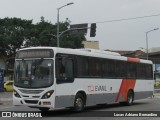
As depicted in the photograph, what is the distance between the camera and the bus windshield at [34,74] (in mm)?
17547

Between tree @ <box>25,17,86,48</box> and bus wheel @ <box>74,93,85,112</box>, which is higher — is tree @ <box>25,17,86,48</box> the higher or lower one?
the higher one

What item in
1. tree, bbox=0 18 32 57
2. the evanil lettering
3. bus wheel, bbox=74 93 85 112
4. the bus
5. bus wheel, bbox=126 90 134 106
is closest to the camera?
the bus

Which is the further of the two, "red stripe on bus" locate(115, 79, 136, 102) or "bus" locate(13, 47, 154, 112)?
"red stripe on bus" locate(115, 79, 136, 102)

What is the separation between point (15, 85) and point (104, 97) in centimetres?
555

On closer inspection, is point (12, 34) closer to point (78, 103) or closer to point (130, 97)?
point (130, 97)

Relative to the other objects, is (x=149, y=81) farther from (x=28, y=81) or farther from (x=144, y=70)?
(x=28, y=81)

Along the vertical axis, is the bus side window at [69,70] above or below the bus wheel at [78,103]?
above

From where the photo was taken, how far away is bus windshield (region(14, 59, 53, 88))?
1755 cm

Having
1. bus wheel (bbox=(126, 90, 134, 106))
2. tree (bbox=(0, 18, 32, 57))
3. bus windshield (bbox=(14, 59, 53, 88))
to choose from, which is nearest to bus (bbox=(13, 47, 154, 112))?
bus windshield (bbox=(14, 59, 53, 88))

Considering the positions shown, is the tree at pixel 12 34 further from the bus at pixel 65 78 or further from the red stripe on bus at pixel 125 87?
the bus at pixel 65 78

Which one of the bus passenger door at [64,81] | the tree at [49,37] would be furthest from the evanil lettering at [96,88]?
the tree at [49,37]

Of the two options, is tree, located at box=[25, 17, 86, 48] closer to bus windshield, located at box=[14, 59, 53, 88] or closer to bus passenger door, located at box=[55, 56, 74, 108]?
bus passenger door, located at box=[55, 56, 74, 108]

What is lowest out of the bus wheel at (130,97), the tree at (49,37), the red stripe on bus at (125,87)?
the bus wheel at (130,97)

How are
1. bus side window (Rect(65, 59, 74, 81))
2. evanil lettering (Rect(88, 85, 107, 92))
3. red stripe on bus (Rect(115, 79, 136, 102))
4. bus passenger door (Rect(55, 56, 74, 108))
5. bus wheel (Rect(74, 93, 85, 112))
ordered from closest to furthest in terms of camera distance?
bus passenger door (Rect(55, 56, 74, 108)) < bus side window (Rect(65, 59, 74, 81)) < bus wheel (Rect(74, 93, 85, 112)) < evanil lettering (Rect(88, 85, 107, 92)) < red stripe on bus (Rect(115, 79, 136, 102))
